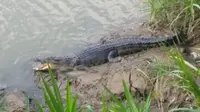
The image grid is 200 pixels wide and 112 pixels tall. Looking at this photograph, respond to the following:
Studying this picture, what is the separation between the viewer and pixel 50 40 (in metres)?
6.27

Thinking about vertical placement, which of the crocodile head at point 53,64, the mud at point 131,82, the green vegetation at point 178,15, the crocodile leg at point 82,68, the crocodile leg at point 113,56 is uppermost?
the green vegetation at point 178,15

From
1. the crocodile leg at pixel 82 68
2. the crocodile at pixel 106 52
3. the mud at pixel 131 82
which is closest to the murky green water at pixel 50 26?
the crocodile at pixel 106 52

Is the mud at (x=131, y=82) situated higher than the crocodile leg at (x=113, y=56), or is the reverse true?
the crocodile leg at (x=113, y=56)

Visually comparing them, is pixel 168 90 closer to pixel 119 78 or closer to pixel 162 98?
pixel 162 98

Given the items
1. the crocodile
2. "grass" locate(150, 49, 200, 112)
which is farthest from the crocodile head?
"grass" locate(150, 49, 200, 112)

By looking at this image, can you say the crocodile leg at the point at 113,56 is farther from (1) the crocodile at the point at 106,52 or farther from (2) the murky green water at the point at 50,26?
(2) the murky green water at the point at 50,26

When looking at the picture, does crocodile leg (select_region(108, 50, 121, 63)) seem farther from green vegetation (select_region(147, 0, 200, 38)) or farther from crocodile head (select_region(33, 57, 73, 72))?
green vegetation (select_region(147, 0, 200, 38))

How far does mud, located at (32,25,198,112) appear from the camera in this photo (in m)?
3.90

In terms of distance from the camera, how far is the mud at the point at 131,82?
154 inches

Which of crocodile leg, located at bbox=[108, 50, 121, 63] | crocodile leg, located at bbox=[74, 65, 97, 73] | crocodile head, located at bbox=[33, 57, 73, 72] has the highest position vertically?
crocodile head, located at bbox=[33, 57, 73, 72]

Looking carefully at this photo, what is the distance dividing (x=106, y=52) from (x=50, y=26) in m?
1.31

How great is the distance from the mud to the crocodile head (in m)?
0.11

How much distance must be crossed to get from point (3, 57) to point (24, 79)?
30.3 inches

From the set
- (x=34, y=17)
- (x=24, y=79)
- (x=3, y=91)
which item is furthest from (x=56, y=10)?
(x=3, y=91)
